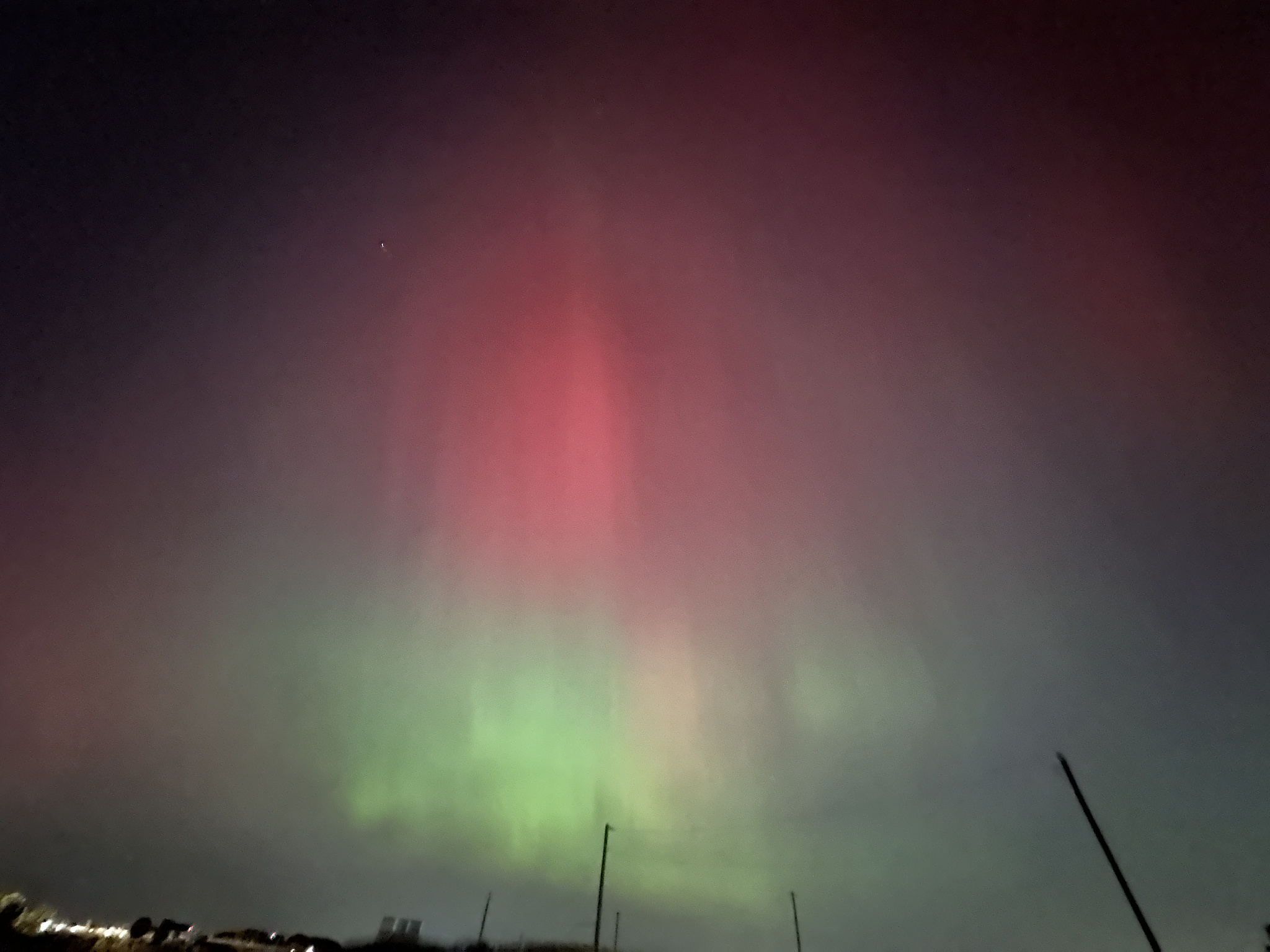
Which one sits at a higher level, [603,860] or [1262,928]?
[603,860]

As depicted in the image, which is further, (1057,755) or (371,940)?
(371,940)

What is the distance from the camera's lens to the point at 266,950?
4134cm

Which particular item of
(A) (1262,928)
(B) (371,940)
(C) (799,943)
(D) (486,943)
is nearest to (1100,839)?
(A) (1262,928)

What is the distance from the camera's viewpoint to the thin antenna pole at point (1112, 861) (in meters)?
24.6

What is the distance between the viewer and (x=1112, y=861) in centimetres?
2709

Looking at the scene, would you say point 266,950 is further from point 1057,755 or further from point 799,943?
point 1057,755

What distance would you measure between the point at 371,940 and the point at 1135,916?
79805mm

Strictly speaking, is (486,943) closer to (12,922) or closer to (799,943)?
(799,943)

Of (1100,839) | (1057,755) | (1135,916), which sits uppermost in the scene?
(1057,755)

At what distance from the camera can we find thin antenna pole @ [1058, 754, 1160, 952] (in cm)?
2456

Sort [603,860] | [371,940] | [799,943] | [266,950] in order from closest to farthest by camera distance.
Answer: [266,950] → [603,860] → [799,943] → [371,940]

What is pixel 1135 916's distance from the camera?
25.3m

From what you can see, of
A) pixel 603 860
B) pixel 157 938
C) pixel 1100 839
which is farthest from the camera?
pixel 603 860

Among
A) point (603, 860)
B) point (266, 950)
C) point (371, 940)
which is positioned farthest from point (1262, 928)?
point (371, 940)
